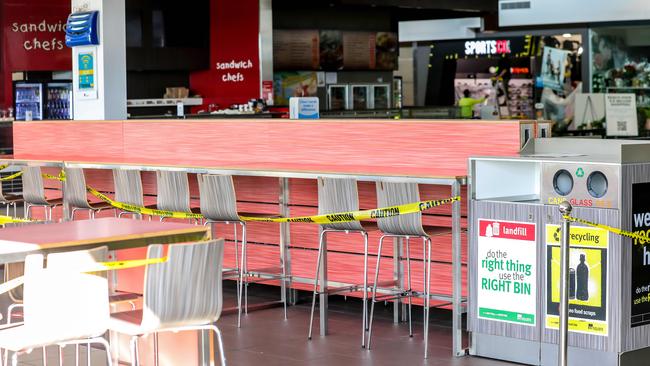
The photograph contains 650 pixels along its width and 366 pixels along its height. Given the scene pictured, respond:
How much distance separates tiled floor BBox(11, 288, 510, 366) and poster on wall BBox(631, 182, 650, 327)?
80 cm

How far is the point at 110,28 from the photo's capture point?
32.8 feet

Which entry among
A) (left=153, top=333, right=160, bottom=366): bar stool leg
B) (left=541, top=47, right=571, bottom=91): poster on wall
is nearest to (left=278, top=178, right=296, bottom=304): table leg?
(left=153, top=333, right=160, bottom=366): bar stool leg

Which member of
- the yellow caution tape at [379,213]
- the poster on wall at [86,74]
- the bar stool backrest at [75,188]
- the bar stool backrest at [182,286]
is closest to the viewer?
the bar stool backrest at [182,286]

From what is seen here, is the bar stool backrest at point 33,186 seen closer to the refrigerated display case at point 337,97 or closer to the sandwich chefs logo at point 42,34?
the sandwich chefs logo at point 42,34

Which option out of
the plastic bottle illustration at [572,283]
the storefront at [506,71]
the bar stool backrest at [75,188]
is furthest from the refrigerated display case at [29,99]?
the plastic bottle illustration at [572,283]

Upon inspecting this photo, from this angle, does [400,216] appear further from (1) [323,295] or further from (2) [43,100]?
(2) [43,100]

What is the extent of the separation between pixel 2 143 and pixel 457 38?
20.9 feet

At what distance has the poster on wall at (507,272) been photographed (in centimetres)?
582

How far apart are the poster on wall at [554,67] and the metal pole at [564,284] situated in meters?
8.78

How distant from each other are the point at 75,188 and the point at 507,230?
12.5 ft

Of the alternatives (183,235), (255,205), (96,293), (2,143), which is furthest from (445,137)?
(2,143)

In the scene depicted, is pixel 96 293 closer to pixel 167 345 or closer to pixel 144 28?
pixel 167 345

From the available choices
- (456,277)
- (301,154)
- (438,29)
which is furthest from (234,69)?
(456,277)

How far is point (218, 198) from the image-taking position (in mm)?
7281
